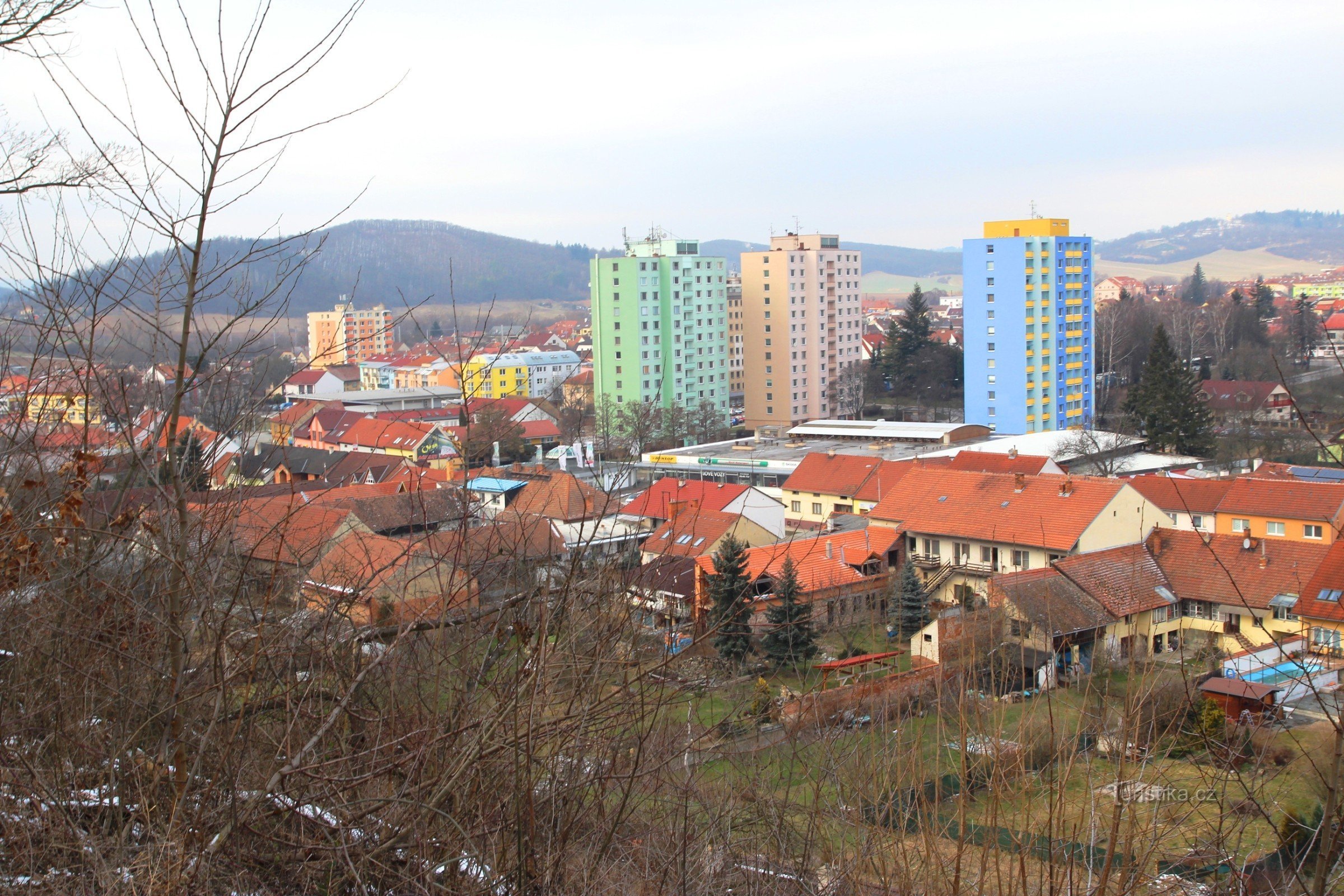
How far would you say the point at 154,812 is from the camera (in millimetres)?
1874

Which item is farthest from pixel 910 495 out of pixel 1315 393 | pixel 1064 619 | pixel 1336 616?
pixel 1315 393

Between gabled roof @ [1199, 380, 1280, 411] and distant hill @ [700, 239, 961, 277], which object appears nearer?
gabled roof @ [1199, 380, 1280, 411]

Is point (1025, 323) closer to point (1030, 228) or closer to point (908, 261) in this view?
point (1030, 228)

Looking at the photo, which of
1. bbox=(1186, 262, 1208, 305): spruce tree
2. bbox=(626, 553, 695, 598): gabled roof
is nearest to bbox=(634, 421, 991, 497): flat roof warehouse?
bbox=(626, 553, 695, 598): gabled roof

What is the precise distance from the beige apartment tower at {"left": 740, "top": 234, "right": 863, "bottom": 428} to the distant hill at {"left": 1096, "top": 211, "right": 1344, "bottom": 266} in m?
101

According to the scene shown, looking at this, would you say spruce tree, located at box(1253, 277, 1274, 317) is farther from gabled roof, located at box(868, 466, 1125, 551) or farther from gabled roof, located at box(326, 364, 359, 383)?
gabled roof, located at box(326, 364, 359, 383)

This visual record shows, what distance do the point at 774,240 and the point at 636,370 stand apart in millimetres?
7753

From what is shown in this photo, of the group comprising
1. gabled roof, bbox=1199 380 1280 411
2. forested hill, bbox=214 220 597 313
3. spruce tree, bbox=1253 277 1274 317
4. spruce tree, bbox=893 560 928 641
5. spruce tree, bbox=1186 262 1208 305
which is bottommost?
spruce tree, bbox=893 560 928 641

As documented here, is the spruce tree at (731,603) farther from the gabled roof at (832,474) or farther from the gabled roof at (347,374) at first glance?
the gabled roof at (347,374)

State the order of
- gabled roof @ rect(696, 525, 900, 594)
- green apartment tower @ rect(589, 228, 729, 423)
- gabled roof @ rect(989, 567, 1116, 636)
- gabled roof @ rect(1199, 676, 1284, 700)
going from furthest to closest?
green apartment tower @ rect(589, 228, 729, 423), gabled roof @ rect(696, 525, 900, 594), gabled roof @ rect(1199, 676, 1284, 700), gabled roof @ rect(989, 567, 1116, 636)

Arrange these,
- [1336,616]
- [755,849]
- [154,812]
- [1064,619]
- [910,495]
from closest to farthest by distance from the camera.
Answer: [154,812] < [755,849] < [1064,619] < [1336,616] < [910,495]

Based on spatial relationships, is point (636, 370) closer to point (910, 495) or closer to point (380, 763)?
point (910, 495)

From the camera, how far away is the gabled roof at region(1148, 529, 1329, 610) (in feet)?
33.6

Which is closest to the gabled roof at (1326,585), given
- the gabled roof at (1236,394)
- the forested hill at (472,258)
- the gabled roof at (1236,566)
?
the gabled roof at (1236,566)
